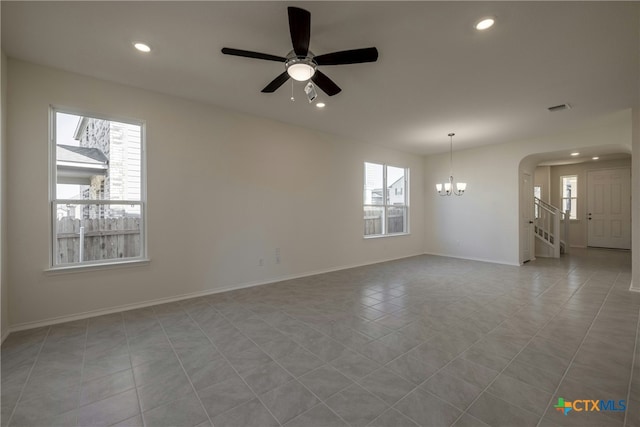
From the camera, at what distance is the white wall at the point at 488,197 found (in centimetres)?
543

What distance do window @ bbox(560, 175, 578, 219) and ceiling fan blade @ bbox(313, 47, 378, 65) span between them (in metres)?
10.2

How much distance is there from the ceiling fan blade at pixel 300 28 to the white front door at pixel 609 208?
10636mm

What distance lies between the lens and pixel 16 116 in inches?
110

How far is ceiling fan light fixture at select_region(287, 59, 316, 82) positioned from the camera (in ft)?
7.41

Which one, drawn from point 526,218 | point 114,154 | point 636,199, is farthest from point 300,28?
point 526,218

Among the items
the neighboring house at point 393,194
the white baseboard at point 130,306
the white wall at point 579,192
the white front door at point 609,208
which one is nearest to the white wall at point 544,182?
the white wall at point 579,192

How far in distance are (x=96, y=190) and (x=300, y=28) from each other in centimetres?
315

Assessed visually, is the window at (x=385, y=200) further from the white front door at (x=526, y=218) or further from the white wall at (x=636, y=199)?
the white wall at (x=636, y=199)

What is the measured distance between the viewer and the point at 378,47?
260 cm

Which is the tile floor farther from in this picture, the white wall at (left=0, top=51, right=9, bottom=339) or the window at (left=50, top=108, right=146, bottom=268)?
the window at (left=50, top=108, right=146, bottom=268)

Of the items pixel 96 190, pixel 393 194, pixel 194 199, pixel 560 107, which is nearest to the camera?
pixel 96 190

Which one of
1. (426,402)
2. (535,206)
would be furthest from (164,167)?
(535,206)

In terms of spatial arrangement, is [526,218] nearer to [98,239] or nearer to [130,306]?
[130,306]

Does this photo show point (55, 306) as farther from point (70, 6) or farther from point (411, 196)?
point (411, 196)
